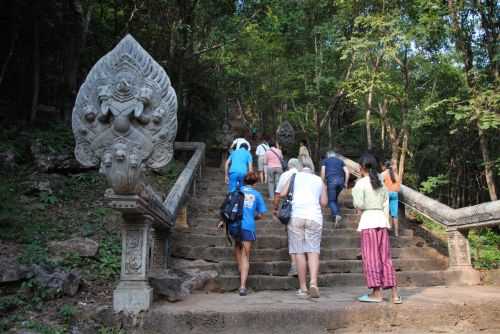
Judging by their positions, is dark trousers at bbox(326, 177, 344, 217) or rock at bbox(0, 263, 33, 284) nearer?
rock at bbox(0, 263, 33, 284)

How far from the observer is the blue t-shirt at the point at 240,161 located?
26.4ft

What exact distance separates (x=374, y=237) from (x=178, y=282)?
2279 mm

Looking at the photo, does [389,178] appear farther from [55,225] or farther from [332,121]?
[332,121]

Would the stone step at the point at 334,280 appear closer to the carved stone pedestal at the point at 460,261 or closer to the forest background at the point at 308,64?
the carved stone pedestal at the point at 460,261

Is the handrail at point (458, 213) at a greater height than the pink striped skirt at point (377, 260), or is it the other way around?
the handrail at point (458, 213)

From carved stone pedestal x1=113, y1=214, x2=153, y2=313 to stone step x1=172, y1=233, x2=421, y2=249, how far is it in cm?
204

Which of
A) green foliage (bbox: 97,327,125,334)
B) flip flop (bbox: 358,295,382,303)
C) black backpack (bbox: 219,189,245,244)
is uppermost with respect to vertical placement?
black backpack (bbox: 219,189,245,244)

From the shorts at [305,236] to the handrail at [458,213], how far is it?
2.57 m

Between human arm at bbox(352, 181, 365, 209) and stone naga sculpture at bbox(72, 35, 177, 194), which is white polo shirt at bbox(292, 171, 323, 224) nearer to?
human arm at bbox(352, 181, 365, 209)

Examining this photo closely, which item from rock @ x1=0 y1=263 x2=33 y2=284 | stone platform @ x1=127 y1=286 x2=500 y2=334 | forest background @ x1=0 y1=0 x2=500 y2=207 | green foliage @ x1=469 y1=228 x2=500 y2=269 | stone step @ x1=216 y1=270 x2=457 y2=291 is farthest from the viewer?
forest background @ x1=0 y1=0 x2=500 y2=207

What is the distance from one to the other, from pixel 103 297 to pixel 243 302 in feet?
5.43

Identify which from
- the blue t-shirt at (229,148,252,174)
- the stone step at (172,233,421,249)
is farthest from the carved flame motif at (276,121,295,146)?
the stone step at (172,233,421,249)

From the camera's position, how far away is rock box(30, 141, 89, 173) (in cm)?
901

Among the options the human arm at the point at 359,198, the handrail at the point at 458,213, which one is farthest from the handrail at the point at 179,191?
the handrail at the point at 458,213
